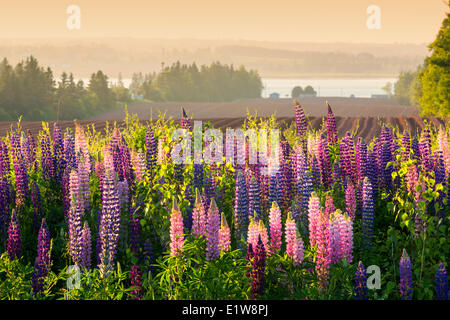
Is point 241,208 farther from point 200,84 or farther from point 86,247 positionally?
point 200,84

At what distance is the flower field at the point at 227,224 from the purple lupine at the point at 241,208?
0.5 inches

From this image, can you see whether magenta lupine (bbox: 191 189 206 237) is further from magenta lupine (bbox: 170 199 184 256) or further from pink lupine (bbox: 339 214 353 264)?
pink lupine (bbox: 339 214 353 264)

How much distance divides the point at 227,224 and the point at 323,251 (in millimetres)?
997

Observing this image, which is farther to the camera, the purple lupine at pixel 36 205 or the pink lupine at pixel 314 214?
the purple lupine at pixel 36 205

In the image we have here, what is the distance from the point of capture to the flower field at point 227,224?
227 inches

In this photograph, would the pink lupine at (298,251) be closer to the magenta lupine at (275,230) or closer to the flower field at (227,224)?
the flower field at (227,224)

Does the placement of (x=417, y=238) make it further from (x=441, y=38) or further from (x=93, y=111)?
(x=93, y=111)

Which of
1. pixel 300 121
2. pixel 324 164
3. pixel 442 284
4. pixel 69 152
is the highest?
pixel 300 121

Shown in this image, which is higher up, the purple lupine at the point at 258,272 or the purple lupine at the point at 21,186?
the purple lupine at the point at 21,186

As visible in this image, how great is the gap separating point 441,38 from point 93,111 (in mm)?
50603

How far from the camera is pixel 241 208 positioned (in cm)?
727

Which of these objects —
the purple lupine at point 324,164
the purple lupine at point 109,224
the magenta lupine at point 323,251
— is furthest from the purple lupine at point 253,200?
the purple lupine at point 324,164

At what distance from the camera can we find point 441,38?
44750mm

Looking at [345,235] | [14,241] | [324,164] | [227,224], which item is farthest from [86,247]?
[324,164]
